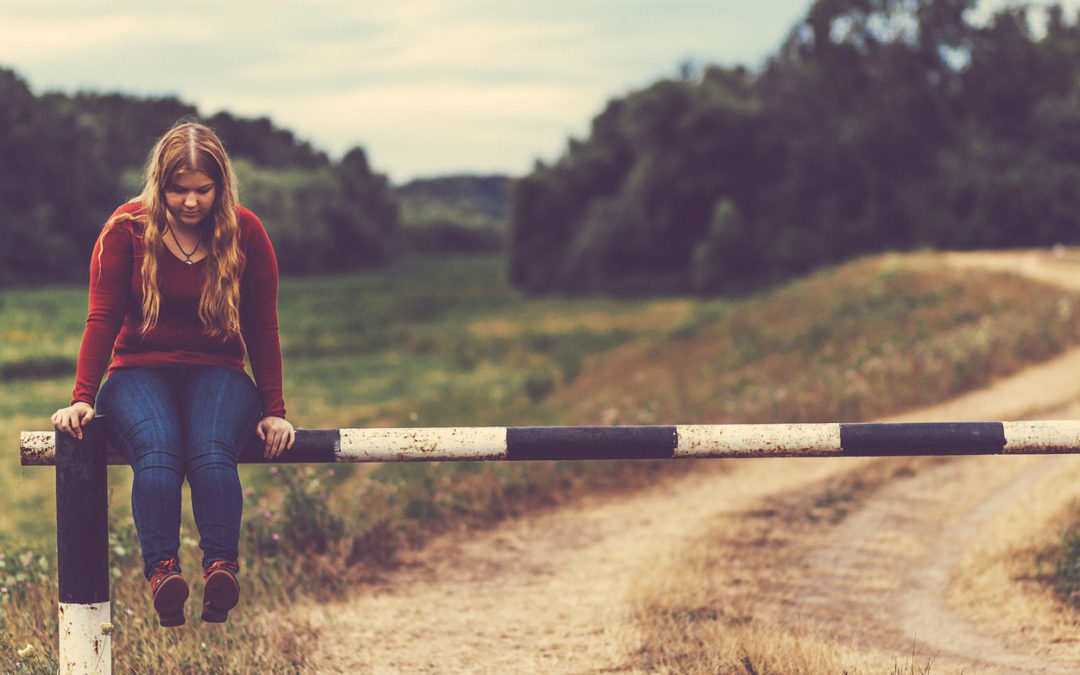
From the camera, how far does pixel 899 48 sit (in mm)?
46875

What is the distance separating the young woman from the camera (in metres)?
3.19

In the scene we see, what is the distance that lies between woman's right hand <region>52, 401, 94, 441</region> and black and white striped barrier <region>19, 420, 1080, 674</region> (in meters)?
0.04

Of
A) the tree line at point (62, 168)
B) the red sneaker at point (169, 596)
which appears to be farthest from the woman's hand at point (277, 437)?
the tree line at point (62, 168)

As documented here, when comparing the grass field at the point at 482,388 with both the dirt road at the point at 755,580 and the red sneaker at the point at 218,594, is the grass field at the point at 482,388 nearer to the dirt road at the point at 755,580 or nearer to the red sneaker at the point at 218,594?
the dirt road at the point at 755,580

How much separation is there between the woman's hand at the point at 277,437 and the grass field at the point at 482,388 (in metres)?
0.95

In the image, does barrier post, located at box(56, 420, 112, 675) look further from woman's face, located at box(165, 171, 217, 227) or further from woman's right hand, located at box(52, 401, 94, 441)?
woman's face, located at box(165, 171, 217, 227)

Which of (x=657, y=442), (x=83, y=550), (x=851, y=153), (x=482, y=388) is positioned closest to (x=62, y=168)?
(x=482, y=388)

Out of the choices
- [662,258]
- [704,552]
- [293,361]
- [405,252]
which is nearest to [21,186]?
[293,361]

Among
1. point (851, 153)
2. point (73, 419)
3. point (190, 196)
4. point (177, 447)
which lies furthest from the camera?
point (851, 153)

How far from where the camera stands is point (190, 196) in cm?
335

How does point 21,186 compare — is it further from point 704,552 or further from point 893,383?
point 704,552

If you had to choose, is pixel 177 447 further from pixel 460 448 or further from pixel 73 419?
pixel 460 448

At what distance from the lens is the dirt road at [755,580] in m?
4.28

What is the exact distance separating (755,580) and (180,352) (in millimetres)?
3373
